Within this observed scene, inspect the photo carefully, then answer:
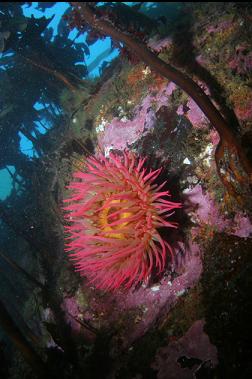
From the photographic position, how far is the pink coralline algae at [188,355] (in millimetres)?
2879

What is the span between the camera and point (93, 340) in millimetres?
4512

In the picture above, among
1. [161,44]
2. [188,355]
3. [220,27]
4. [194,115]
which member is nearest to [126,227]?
[188,355]

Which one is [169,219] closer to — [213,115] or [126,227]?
[126,227]

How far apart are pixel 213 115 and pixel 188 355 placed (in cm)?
242

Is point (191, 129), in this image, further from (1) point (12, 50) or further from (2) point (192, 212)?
(1) point (12, 50)

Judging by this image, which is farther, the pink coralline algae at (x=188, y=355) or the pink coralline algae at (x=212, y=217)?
the pink coralline algae at (x=212, y=217)

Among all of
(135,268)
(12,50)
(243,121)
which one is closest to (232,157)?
(243,121)

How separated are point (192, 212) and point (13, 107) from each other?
8182mm

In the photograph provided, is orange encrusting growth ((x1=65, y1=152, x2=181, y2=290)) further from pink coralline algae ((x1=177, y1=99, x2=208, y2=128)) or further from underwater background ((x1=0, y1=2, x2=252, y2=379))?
pink coralline algae ((x1=177, y1=99, x2=208, y2=128))

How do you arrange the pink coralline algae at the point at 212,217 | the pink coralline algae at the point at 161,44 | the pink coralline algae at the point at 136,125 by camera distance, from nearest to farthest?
the pink coralline algae at the point at 212,217 < the pink coralline algae at the point at 136,125 < the pink coralline algae at the point at 161,44

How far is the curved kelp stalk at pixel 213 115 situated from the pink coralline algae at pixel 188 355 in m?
1.46

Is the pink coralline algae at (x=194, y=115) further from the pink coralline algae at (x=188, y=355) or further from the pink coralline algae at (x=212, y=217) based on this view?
the pink coralline algae at (x=188, y=355)

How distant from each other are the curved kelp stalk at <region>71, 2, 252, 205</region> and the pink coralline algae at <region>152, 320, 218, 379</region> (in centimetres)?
146

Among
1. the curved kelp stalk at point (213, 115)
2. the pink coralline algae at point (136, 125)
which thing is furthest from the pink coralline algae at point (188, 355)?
the pink coralline algae at point (136, 125)
